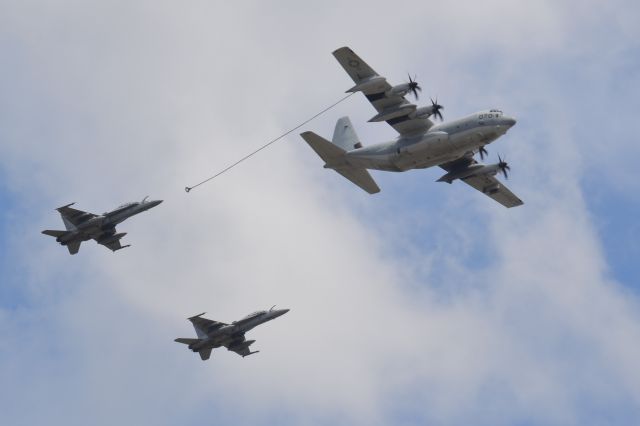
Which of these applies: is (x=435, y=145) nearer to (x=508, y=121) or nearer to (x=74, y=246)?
(x=508, y=121)

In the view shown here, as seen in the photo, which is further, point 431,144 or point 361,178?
point 361,178

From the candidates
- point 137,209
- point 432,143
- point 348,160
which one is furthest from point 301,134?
point 137,209

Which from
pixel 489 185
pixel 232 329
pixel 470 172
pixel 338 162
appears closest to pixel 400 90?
pixel 338 162

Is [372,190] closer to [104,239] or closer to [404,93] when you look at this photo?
[404,93]

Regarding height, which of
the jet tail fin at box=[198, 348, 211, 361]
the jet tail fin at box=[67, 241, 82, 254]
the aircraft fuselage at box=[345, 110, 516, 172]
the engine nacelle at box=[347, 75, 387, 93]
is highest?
the jet tail fin at box=[67, 241, 82, 254]

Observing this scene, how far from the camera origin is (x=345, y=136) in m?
93.3

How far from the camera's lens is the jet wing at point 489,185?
93.1 m

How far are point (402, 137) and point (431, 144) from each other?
3.08m

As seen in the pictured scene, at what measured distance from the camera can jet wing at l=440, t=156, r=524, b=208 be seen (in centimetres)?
9306

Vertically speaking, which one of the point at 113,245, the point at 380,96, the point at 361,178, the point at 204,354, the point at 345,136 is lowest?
the point at 204,354

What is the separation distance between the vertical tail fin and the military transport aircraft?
1.01ft

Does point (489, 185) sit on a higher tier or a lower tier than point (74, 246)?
lower

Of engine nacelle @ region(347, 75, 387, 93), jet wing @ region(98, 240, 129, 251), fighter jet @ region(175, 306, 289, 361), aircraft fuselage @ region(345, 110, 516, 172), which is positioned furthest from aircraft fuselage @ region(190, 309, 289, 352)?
engine nacelle @ region(347, 75, 387, 93)

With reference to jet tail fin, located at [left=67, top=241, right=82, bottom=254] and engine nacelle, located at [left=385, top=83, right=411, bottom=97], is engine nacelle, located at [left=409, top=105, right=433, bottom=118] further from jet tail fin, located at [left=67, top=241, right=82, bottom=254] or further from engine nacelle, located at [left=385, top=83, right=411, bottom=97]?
jet tail fin, located at [left=67, top=241, right=82, bottom=254]
